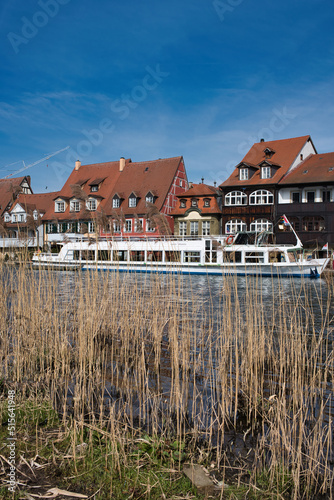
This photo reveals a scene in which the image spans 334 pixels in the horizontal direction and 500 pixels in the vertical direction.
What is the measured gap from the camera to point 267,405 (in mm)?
4809

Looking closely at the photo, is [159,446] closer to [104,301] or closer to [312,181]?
[104,301]

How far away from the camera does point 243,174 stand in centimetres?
4131

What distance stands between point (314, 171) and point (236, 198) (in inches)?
299

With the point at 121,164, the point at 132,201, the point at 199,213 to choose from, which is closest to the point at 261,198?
the point at 199,213

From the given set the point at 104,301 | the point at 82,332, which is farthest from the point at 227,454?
the point at 104,301

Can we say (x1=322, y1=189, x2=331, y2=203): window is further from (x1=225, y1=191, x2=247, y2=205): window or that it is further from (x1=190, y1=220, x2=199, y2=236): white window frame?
(x1=190, y1=220, x2=199, y2=236): white window frame

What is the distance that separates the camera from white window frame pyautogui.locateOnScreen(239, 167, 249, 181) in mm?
41094

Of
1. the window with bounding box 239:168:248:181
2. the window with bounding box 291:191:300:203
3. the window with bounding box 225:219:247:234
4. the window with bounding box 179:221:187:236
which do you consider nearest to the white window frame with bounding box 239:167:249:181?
the window with bounding box 239:168:248:181

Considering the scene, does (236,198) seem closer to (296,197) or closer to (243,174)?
(243,174)

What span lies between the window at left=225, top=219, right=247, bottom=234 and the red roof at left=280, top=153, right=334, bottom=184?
538 centimetres

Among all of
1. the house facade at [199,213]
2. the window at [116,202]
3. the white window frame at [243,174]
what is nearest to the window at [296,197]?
the white window frame at [243,174]

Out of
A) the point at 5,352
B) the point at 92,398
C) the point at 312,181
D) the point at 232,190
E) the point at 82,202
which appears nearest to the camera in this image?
the point at 92,398

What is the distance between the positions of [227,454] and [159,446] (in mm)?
673

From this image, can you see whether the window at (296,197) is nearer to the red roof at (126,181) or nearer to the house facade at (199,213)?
the house facade at (199,213)
